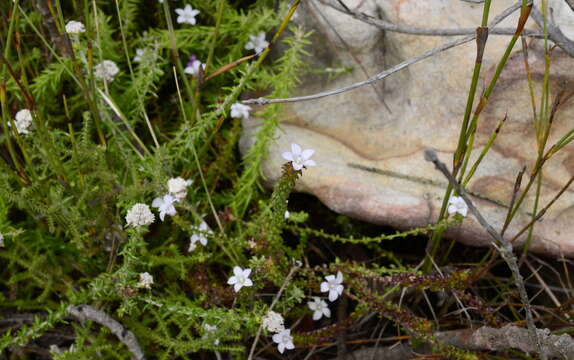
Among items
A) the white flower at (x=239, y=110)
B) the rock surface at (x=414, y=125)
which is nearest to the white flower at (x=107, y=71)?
the white flower at (x=239, y=110)

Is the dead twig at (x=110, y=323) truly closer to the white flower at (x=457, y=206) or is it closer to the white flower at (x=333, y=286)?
the white flower at (x=333, y=286)

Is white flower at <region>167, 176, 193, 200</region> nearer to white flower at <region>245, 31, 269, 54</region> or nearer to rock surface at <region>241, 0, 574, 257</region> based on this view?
rock surface at <region>241, 0, 574, 257</region>

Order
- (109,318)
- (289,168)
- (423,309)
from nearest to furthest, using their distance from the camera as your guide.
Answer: (289,168) < (109,318) < (423,309)

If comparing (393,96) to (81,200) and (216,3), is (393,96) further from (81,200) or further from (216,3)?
(81,200)

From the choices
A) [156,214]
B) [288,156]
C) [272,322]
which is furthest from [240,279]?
[156,214]

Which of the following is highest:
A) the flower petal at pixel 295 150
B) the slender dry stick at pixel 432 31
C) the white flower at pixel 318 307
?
the slender dry stick at pixel 432 31

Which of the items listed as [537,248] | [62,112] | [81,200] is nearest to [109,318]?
[81,200]
